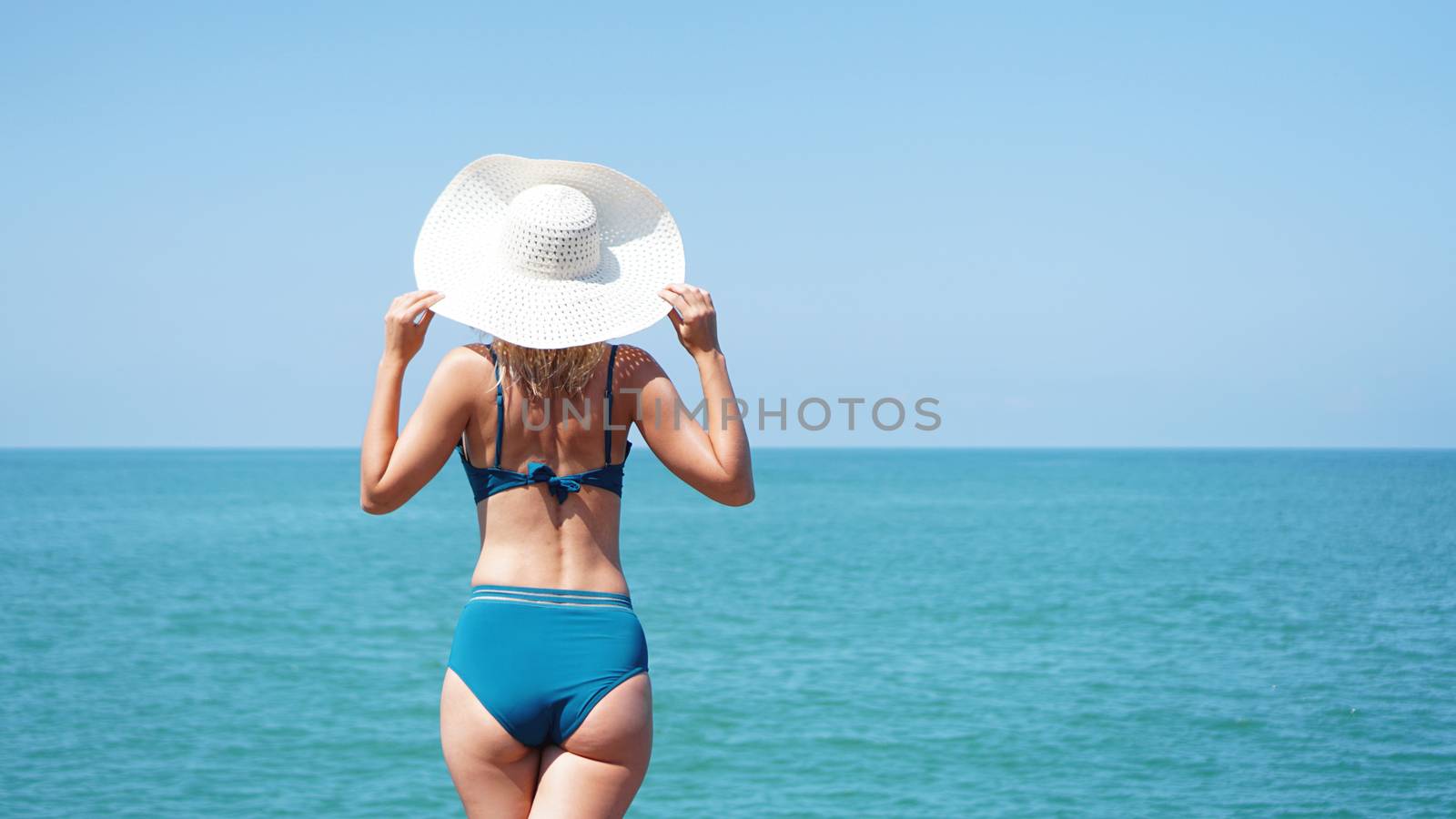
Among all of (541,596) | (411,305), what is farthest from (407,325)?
(541,596)

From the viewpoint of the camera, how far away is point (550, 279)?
103 inches

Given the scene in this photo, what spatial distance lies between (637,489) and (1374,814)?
278ft

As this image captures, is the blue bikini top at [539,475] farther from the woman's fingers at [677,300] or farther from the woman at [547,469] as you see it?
the woman's fingers at [677,300]

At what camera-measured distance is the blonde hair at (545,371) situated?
255 centimetres

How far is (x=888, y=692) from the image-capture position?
18.9 metres

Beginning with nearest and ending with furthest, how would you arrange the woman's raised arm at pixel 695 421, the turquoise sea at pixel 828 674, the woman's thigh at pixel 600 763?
the woman's thigh at pixel 600 763 → the woman's raised arm at pixel 695 421 → the turquoise sea at pixel 828 674

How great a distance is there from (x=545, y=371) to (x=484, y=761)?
2.52 feet

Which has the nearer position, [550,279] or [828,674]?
[550,279]

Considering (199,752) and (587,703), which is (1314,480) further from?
(587,703)

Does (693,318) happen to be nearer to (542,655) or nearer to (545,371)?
(545,371)

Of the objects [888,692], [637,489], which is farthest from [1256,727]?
[637,489]

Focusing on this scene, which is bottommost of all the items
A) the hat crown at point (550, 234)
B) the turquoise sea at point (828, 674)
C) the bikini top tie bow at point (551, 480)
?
the turquoise sea at point (828, 674)

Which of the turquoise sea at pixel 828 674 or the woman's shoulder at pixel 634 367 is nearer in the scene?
the woman's shoulder at pixel 634 367

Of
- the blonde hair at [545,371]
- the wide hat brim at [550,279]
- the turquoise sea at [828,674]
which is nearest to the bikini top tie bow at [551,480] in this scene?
the blonde hair at [545,371]
